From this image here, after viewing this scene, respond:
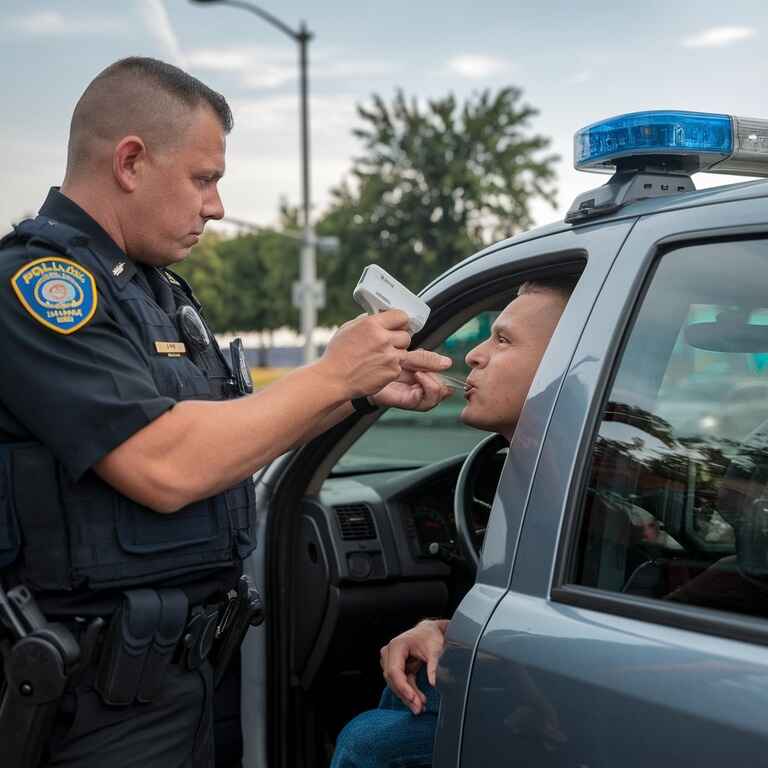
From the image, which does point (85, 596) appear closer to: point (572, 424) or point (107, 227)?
point (107, 227)

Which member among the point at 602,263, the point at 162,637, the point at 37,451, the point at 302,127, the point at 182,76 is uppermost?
the point at 302,127

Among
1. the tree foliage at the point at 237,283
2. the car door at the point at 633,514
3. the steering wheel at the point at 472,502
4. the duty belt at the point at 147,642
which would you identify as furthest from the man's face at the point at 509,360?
the tree foliage at the point at 237,283

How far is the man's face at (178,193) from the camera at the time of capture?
75.8 inches

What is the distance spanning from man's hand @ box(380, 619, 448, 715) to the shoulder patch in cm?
84

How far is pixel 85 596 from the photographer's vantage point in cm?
180

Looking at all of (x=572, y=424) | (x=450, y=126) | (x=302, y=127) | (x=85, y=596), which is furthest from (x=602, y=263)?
(x=450, y=126)

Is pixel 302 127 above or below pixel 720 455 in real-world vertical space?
above

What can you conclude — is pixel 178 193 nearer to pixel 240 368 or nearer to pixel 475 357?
pixel 240 368

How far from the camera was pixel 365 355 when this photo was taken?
1870 mm

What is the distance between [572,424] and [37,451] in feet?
2.83

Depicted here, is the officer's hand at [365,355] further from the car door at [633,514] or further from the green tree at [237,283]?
the green tree at [237,283]

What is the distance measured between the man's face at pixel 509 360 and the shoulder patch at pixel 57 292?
79cm

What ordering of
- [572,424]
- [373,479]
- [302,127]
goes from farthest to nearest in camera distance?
[302,127] → [373,479] → [572,424]

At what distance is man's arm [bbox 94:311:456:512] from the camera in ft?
5.57
